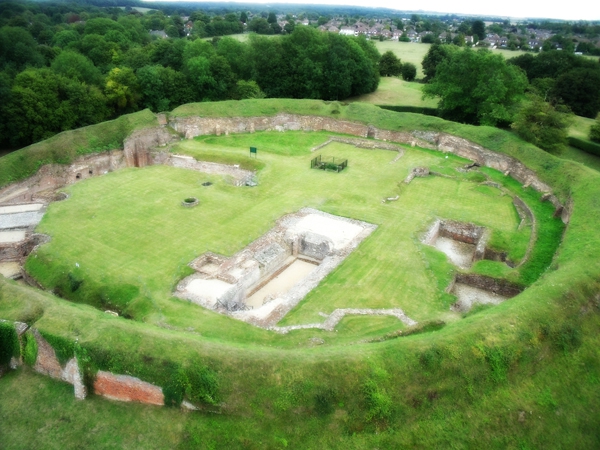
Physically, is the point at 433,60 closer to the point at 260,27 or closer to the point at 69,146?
the point at 69,146

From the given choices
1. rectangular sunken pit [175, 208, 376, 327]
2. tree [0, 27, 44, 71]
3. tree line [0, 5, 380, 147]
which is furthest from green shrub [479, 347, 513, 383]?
tree [0, 27, 44, 71]

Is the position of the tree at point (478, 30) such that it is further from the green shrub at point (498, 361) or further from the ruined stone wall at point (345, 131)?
the green shrub at point (498, 361)

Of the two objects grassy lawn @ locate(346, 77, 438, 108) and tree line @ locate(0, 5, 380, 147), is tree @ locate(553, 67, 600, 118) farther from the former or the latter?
tree line @ locate(0, 5, 380, 147)

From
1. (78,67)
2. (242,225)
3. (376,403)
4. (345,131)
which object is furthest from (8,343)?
(78,67)

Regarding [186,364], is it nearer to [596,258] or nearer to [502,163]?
[596,258]

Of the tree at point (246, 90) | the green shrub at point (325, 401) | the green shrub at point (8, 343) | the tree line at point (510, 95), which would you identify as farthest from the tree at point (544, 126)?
the green shrub at point (8, 343)

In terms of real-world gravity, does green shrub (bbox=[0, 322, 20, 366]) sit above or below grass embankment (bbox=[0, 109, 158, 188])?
above
